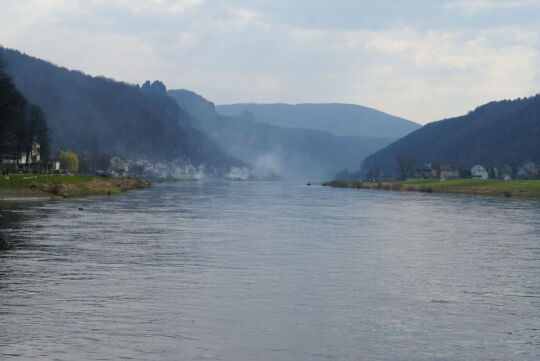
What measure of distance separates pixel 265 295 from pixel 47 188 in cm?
9477

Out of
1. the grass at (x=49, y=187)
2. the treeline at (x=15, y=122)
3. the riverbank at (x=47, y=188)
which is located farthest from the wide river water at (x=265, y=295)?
the treeline at (x=15, y=122)

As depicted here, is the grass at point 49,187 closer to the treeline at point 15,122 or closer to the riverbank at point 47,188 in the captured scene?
the riverbank at point 47,188

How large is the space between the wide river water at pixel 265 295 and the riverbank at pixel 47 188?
4761 cm

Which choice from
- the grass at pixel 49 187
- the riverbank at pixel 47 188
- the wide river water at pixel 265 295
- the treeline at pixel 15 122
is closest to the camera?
the wide river water at pixel 265 295

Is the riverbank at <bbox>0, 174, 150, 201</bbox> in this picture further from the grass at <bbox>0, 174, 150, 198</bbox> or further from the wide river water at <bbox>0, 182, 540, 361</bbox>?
the wide river water at <bbox>0, 182, 540, 361</bbox>

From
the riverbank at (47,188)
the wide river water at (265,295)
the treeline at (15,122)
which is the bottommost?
the wide river water at (265,295)

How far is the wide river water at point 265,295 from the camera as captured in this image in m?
21.5

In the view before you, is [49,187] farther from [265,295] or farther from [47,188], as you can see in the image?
[265,295]

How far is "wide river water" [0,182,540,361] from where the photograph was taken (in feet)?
70.7

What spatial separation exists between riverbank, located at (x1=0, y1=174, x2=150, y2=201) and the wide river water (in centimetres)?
4761

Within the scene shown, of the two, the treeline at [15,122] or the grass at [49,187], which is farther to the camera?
the treeline at [15,122]

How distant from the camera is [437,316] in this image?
26281 millimetres

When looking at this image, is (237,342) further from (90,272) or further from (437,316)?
(90,272)

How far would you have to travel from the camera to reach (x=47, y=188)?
11556cm
